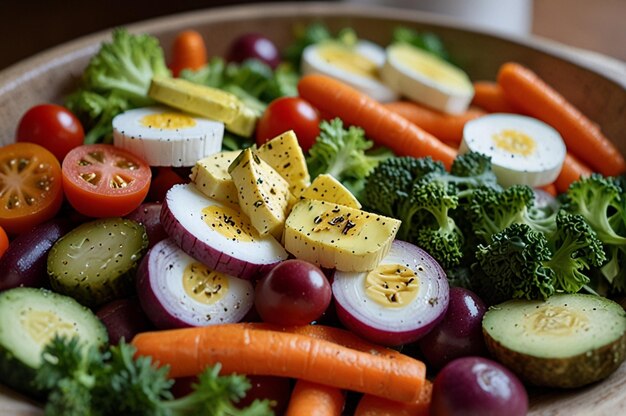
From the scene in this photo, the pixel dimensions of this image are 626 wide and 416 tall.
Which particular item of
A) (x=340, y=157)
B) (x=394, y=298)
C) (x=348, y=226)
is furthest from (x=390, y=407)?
(x=340, y=157)

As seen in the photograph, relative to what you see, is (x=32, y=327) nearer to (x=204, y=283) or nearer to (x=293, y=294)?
(x=204, y=283)

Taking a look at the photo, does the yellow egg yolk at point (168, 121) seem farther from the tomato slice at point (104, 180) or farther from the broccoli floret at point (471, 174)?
the broccoli floret at point (471, 174)

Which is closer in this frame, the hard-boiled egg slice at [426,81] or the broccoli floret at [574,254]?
the broccoli floret at [574,254]

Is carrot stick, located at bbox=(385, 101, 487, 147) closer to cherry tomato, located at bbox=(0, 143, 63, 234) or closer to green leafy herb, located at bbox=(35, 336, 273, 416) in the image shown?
cherry tomato, located at bbox=(0, 143, 63, 234)

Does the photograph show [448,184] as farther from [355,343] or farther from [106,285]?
[106,285]

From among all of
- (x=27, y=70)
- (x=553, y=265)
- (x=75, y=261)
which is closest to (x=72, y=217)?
(x=75, y=261)

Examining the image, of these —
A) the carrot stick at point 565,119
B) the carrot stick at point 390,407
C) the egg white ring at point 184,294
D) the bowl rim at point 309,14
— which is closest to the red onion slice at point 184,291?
the egg white ring at point 184,294
